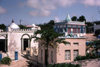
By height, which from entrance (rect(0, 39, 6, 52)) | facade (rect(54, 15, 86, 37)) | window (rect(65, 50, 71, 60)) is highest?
facade (rect(54, 15, 86, 37))

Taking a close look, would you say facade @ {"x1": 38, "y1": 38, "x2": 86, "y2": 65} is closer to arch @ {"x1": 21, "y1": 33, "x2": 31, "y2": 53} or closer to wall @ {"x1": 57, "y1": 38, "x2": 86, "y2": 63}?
wall @ {"x1": 57, "y1": 38, "x2": 86, "y2": 63}

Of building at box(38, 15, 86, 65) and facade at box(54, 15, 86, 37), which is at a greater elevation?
facade at box(54, 15, 86, 37)

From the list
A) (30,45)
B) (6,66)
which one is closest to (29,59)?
(6,66)

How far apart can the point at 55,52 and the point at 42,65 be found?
4778mm

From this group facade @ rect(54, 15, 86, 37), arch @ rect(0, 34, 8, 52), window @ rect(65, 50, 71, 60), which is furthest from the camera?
facade @ rect(54, 15, 86, 37)

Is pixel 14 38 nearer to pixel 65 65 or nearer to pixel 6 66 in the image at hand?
pixel 6 66

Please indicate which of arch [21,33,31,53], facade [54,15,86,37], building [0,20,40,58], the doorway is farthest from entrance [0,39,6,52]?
facade [54,15,86,37]

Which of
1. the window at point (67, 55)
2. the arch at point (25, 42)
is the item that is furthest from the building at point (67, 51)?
the arch at point (25, 42)

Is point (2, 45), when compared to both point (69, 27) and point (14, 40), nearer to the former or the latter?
point (14, 40)

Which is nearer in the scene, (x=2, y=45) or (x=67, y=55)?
(x=67, y=55)

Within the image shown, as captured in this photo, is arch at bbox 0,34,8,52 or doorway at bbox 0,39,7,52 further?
doorway at bbox 0,39,7,52

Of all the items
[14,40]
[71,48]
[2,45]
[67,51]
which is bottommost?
[67,51]

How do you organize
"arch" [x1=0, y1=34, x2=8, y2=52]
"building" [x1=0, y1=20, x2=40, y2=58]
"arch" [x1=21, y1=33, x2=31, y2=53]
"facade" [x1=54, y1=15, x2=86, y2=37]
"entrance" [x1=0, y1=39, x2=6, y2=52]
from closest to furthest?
"building" [x1=0, y1=20, x2=40, y2=58]
"arch" [x1=0, y1=34, x2=8, y2=52]
"arch" [x1=21, y1=33, x2=31, y2=53]
"entrance" [x1=0, y1=39, x2=6, y2=52]
"facade" [x1=54, y1=15, x2=86, y2=37]

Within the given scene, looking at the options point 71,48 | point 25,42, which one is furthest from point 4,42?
point 71,48
